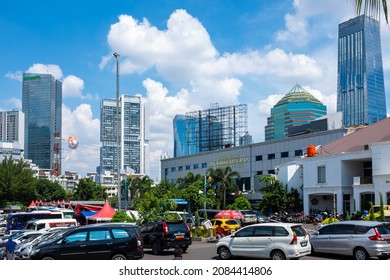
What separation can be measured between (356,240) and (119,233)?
860 cm

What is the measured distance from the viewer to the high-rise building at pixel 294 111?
578ft

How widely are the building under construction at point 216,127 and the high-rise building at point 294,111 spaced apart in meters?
57.6

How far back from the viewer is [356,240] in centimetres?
1709

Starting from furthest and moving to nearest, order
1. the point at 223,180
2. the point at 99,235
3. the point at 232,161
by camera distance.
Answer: the point at 232,161, the point at 223,180, the point at 99,235

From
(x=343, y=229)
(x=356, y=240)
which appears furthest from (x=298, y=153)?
(x=356, y=240)

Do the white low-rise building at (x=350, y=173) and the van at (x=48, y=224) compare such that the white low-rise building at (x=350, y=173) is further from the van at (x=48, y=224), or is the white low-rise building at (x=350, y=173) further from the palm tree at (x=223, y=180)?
the van at (x=48, y=224)

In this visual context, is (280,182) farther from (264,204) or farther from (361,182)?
(361,182)

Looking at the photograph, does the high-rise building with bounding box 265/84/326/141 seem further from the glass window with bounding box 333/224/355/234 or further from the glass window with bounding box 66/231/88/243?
the glass window with bounding box 66/231/88/243

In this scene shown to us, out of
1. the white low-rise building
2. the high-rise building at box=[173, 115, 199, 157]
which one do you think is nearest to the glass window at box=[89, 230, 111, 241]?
the white low-rise building

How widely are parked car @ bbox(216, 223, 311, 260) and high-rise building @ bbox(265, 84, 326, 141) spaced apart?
155626 millimetres

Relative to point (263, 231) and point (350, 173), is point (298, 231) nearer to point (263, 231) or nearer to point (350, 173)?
point (263, 231)

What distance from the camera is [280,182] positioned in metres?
55.3

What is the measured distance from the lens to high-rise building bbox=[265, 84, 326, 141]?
17625 centimetres

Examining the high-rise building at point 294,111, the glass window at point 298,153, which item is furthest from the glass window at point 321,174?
the high-rise building at point 294,111
